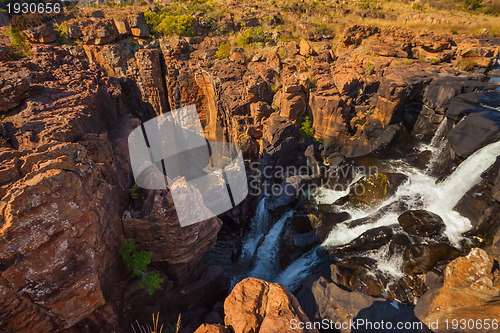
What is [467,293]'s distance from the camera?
317 inches

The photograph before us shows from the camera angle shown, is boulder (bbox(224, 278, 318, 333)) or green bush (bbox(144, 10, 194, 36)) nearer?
boulder (bbox(224, 278, 318, 333))

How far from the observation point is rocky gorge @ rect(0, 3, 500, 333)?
5.22m

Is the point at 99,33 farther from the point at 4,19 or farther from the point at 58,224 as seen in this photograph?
the point at 58,224

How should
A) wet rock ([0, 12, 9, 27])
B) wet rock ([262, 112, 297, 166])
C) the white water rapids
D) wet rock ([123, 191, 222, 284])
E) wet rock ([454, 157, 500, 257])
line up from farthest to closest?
wet rock ([0, 12, 9, 27])
wet rock ([262, 112, 297, 166])
the white water rapids
wet rock ([454, 157, 500, 257])
wet rock ([123, 191, 222, 284])

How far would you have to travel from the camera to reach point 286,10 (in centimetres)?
2941

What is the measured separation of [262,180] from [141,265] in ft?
33.0

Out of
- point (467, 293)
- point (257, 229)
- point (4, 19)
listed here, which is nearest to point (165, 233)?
point (257, 229)

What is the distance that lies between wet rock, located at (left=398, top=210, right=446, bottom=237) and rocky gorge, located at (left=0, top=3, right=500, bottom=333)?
0.06m

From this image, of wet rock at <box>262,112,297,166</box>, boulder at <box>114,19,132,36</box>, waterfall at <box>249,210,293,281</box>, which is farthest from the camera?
boulder at <box>114,19,132,36</box>

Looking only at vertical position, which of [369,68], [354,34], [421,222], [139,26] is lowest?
[421,222]

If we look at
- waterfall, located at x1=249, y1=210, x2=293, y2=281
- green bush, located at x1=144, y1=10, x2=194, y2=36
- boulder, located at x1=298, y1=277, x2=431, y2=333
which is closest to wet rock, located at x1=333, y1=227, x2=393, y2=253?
boulder, located at x1=298, y1=277, x2=431, y2=333

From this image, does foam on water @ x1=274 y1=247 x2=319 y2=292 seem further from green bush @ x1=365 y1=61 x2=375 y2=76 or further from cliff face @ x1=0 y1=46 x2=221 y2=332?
green bush @ x1=365 y1=61 x2=375 y2=76

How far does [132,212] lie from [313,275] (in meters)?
8.40

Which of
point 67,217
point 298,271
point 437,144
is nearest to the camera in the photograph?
point 67,217
